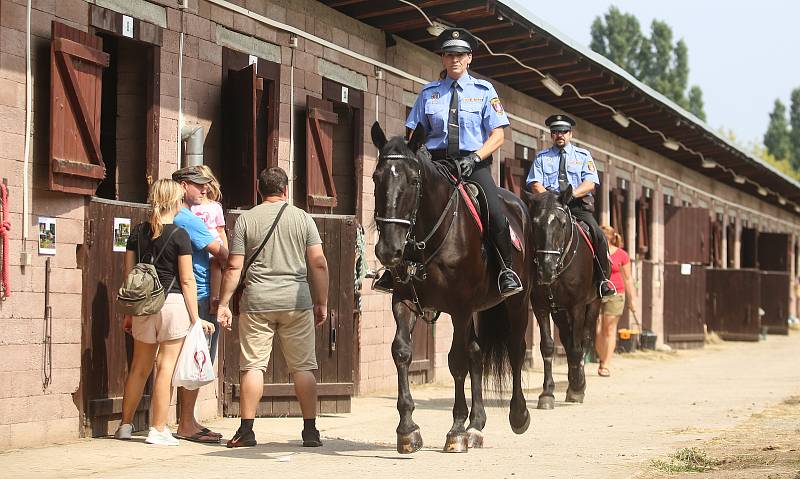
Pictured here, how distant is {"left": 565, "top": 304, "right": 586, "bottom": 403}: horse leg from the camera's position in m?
12.9

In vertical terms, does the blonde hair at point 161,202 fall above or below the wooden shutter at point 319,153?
below

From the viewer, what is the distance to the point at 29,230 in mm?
9078

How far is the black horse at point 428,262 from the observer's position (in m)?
8.02

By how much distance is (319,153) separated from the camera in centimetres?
1327

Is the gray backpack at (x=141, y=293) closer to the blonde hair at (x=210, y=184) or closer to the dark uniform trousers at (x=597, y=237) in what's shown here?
the blonde hair at (x=210, y=184)

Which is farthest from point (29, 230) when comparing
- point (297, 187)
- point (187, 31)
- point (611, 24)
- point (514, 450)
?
point (611, 24)

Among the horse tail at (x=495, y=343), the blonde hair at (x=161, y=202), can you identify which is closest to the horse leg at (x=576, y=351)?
the horse tail at (x=495, y=343)

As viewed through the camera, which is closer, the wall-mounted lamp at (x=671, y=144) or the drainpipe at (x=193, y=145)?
the drainpipe at (x=193, y=145)

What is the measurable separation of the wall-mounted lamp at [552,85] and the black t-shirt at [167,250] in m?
10.9

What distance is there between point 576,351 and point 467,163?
4.45m

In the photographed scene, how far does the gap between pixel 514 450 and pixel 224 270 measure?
239 centimetres

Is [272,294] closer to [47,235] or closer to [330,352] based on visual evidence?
[47,235]

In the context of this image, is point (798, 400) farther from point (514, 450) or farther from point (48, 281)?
point (48, 281)

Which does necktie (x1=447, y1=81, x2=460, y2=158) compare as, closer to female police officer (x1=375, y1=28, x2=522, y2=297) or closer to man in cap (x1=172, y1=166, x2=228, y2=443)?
female police officer (x1=375, y1=28, x2=522, y2=297)
